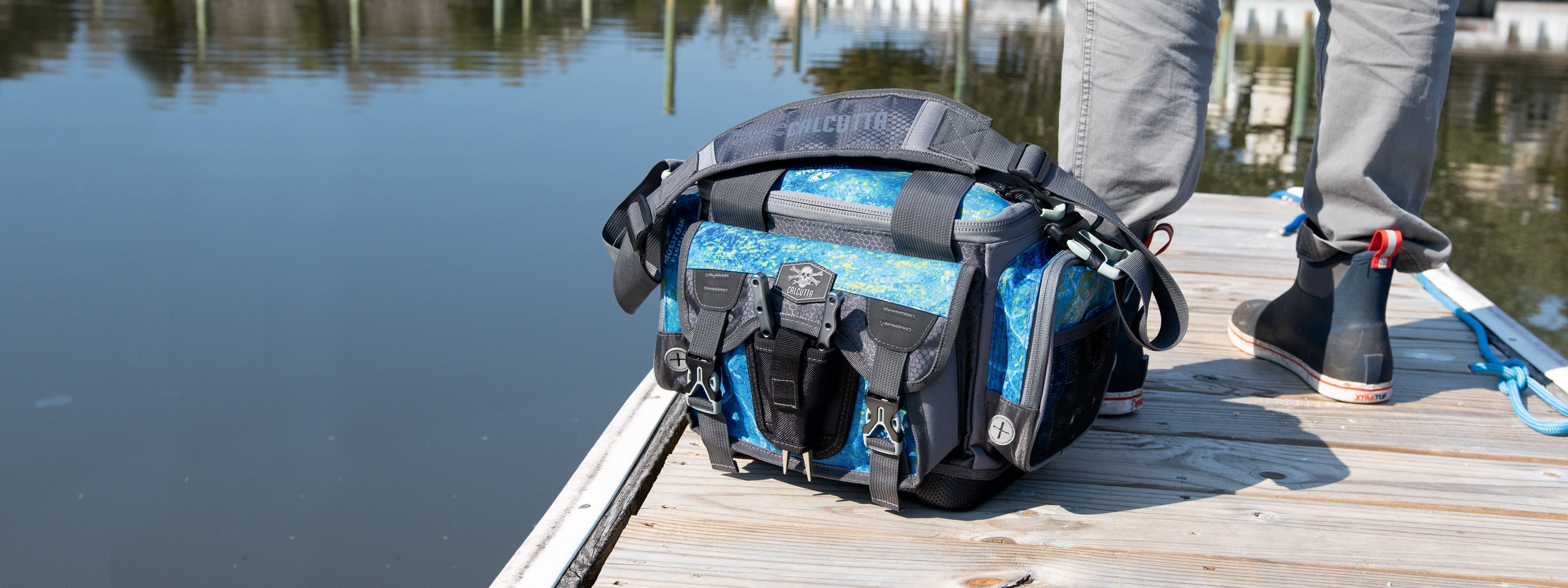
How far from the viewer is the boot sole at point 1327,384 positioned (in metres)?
1.66

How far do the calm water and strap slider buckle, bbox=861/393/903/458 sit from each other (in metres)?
1.17

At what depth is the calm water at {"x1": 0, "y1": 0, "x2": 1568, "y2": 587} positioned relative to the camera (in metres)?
2.22

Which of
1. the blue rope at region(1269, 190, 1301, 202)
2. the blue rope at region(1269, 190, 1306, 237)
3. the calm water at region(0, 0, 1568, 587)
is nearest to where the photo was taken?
the calm water at region(0, 0, 1568, 587)

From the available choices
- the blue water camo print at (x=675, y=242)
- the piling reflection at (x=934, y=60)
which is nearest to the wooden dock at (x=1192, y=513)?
the blue water camo print at (x=675, y=242)

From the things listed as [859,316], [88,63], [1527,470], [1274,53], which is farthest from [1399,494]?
[1274,53]

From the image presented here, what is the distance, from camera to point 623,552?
122cm

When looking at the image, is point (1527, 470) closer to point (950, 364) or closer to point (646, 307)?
point (950, 364)

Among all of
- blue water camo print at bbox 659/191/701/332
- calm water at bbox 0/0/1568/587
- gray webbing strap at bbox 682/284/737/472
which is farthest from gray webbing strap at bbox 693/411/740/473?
calm water at bbox 0/0/1568/587

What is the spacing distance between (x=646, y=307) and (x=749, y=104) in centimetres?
387

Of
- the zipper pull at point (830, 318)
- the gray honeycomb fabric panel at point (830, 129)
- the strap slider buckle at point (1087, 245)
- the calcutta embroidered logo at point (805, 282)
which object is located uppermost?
the gray honeycomb fabric panel at point (830, 129)

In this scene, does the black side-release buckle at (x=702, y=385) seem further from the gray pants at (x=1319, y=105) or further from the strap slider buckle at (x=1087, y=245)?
the gray pants at (x=1319, y=105)

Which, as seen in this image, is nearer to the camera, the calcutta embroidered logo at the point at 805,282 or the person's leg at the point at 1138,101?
the calcutta embroidered logo at the point at 805,282

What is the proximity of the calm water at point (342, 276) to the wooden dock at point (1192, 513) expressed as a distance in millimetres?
1007

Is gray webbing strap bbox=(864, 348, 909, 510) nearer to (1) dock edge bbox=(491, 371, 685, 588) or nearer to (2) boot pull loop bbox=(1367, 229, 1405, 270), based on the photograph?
(1) dock edge bbox=(491, 371, 685, 588)
